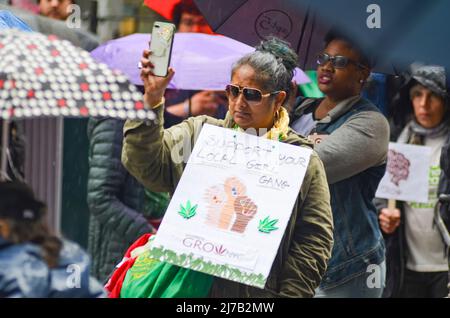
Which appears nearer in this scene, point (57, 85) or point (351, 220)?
point (57, 85)

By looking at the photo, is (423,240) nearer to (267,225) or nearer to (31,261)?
(267,225)

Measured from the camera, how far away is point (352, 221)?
628cm

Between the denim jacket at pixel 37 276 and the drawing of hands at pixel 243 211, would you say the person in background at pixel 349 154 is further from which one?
the denim jacket at pixel 37 276

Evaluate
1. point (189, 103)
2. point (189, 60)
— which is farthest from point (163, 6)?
point (189, 103)

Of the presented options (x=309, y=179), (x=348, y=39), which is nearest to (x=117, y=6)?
(x=348, y=39)

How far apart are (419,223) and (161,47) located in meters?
2.65

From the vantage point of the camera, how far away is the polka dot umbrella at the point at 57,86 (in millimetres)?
5250

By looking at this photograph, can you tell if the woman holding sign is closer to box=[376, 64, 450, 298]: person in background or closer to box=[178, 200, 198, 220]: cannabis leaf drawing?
box=[178, 200, 198, 220]: cannabis leaf drawing

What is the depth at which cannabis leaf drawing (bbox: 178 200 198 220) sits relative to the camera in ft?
18.4

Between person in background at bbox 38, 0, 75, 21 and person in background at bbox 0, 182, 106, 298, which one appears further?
person in background at bbox 38, 0, 75, 21

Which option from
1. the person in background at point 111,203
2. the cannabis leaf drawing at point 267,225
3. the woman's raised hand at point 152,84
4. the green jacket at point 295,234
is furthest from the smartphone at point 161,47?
the person in background at point 111,203

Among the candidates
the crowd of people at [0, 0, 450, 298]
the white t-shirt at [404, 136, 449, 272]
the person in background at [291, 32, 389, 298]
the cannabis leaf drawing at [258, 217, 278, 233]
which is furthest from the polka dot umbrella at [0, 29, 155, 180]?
the white t-shirt at [404, 136, 449, 272]

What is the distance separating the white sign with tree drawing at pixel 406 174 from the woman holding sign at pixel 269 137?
67.9 inches
